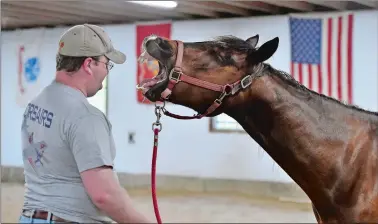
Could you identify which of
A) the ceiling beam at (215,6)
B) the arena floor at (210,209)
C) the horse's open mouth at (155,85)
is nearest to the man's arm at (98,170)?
the horse's open mouth at (155,85)

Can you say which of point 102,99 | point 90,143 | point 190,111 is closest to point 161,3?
point 190,111

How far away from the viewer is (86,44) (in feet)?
5.97

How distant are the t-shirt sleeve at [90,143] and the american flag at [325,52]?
5.35m

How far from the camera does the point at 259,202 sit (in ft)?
23.7

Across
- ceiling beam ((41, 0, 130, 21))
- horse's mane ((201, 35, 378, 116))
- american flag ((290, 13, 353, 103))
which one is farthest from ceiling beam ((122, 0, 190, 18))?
horse's mane ((201, 35, 378, 116))

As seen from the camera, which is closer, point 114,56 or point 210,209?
point 114,56

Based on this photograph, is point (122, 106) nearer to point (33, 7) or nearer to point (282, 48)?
point (33, 7)

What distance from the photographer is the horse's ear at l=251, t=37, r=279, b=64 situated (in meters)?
1.95

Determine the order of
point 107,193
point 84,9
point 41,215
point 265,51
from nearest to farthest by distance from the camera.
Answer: point 107,193
point 41,215
point 265,51
point 84,9

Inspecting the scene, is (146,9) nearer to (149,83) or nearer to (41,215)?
(149,83)

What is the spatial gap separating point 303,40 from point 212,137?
190 cm

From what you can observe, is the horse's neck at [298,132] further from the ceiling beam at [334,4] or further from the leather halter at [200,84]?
the ceiling beam at [334,4]

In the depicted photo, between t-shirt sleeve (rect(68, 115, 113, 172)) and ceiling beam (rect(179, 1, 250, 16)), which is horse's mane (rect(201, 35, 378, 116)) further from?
ceiling beam (rect(179, 1, 250, 16))

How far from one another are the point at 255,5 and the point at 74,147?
17.5 feet
